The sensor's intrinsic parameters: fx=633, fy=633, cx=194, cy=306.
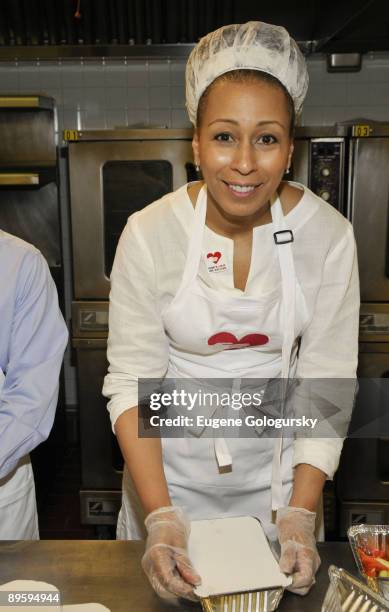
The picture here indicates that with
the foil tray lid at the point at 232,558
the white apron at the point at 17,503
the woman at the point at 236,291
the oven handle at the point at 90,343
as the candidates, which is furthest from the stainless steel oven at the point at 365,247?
the foil tray lid at the point at 232,558

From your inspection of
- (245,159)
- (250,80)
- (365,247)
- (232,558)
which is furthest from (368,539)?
(365,247)

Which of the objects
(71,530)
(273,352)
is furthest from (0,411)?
(71,530)

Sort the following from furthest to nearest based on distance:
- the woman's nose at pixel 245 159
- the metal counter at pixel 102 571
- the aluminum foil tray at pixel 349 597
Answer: the woman's nose at pixel 245 159 → the metal counter at pixel 102 571 → the aluminum foil tray at pixel 349 597

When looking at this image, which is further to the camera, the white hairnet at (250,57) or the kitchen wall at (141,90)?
the kitchen wall at (141,90)

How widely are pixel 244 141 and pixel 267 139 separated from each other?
0.04 m

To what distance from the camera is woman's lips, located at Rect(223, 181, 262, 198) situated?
1090 mm

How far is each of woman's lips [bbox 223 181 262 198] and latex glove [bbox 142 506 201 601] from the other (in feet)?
1.80

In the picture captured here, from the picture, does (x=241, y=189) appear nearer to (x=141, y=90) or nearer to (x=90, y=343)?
(x=90, y=343)

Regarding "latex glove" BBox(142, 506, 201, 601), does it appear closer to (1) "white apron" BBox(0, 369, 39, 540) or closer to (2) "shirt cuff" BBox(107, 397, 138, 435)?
(2) "shirt cuff" BBox(107, 397, 138, 435)

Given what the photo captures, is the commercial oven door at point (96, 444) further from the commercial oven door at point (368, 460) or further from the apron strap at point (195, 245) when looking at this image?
the apron strap at point (195, 245)

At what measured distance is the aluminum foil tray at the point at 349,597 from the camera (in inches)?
31.2

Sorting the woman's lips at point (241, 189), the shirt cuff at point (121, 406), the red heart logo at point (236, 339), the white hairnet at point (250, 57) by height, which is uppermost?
the white hairnet at point (250, 57)

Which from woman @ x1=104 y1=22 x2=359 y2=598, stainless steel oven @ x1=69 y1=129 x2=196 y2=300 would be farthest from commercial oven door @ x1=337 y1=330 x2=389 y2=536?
woman @ x1=104 y1=22 x2=359 y2=598

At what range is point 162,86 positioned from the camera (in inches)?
→ 126
